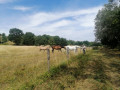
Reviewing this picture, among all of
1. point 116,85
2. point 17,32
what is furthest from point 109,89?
point 17,32

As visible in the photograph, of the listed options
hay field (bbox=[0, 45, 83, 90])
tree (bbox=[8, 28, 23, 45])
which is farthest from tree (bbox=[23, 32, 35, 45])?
hay field (bbox=[0, 45, 83, 90])

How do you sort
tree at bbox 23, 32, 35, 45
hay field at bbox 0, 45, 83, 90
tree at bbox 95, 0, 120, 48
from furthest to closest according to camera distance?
tree at bbox 23, 32, 35, 45
tree at bbox 95, 0, 120, 48
hay field at bbox 0, 45, 83, 90

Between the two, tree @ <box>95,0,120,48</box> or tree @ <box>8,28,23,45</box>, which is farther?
tree @ <box>8,28,23,45</box>

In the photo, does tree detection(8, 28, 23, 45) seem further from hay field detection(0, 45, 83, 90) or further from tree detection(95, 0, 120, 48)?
hay field detection(0, 45, 83, 90)

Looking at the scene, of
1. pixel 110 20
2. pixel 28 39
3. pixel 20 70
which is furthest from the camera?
pixel 28 39

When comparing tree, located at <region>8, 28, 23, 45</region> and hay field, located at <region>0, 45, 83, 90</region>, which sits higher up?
tree, located at <region>8, 28, 23, 45</region>

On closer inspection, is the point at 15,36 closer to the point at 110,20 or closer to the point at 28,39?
the point at 28,39

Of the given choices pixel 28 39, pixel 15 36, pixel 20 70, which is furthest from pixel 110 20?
pixel 15 36

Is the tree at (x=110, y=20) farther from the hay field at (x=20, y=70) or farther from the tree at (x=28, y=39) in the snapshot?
the tree at (x=28, y=39)

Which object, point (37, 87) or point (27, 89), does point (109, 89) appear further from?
point (27, 89)

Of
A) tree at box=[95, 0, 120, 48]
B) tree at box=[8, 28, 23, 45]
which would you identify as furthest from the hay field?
tree at box=[8, 28, 23, 45]

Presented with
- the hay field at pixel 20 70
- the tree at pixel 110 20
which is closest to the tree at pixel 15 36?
the tree at pixel 110 20

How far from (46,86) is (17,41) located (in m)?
87.6

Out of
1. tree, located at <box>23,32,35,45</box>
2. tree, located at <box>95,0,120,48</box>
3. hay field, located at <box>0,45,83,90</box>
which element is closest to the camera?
hay field, located at <box>0,45,83,90</box>
